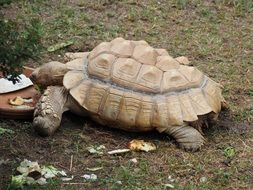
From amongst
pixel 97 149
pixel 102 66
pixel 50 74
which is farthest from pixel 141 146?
pixel 50 74

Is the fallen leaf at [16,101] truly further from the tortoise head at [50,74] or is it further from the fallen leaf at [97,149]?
the fallen leaf at [97,149]

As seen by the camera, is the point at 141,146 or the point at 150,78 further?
the point at 150,78

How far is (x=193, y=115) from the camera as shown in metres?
5.28

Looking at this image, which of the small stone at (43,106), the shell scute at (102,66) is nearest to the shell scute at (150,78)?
the shell scute at (102,66)

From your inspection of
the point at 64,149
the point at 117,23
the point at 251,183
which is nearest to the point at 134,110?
the point at 64,149

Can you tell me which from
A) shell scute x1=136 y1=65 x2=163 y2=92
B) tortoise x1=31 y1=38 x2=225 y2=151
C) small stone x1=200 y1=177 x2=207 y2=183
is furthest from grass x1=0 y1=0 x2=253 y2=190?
shell scute x1=136 y1=65 x2=163 y2=92

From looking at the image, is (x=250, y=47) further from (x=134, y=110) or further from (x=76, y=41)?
(x=134, y=110)

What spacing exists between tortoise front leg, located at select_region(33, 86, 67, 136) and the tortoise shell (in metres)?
0.15

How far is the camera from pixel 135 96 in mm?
5293

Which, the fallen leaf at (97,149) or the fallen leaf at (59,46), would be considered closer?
the fallen leaf at (97,149)

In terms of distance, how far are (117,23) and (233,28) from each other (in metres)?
1.44

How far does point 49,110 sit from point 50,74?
1.44 feet

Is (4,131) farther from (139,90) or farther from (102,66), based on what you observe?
(139,90)

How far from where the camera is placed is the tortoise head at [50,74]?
5.66m
